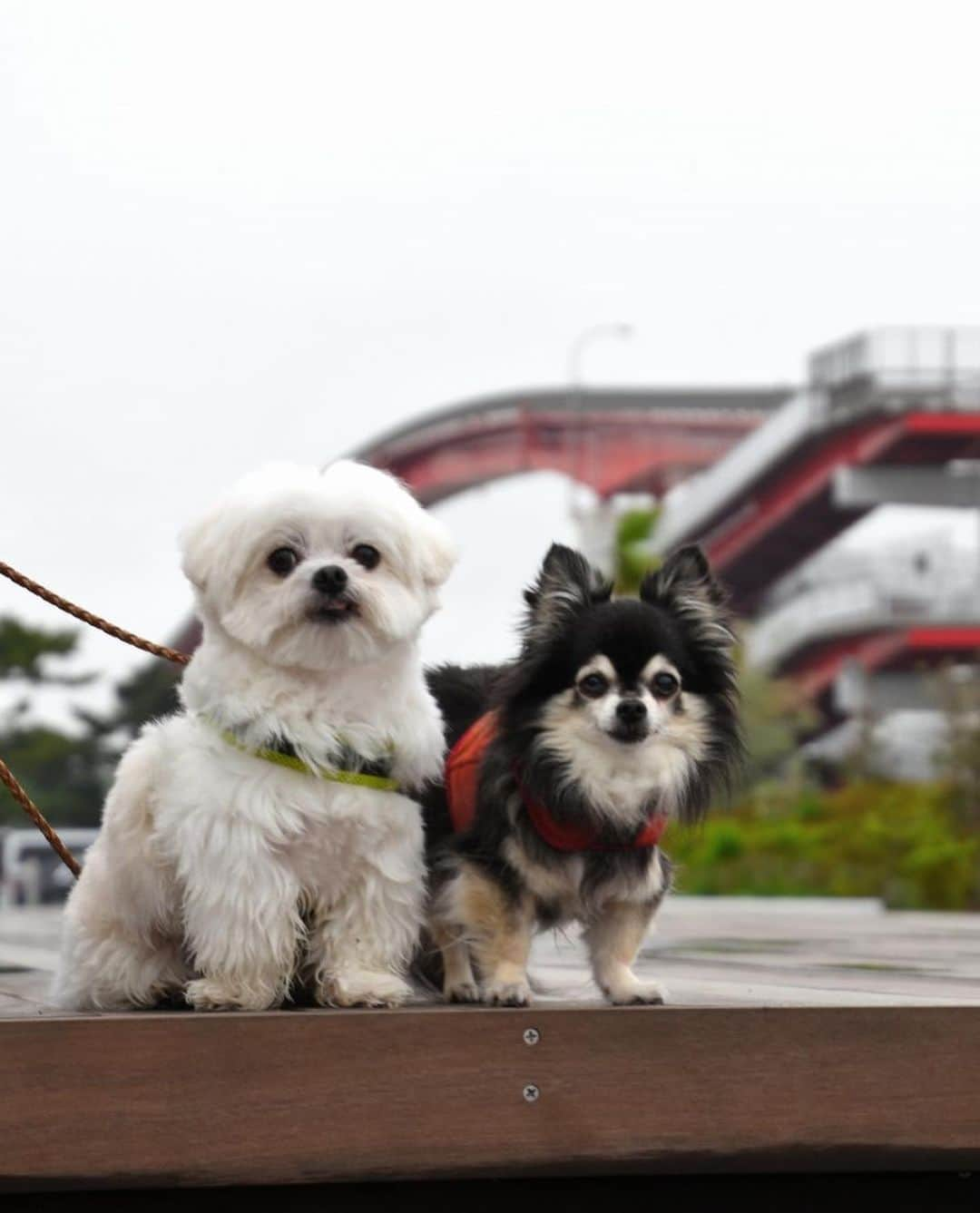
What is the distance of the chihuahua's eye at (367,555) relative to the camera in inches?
134

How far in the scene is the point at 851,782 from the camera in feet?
88.2

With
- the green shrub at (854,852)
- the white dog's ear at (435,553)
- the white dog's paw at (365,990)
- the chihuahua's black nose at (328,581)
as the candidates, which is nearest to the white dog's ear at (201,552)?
the chihuahua's black nose at (328,581)

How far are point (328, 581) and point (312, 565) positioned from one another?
0.05 meters

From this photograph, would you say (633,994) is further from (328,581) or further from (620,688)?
(328,581)

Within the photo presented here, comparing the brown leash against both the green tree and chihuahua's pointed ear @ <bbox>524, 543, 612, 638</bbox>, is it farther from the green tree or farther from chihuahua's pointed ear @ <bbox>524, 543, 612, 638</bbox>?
the green tree

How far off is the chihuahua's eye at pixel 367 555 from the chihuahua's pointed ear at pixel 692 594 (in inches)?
20.9

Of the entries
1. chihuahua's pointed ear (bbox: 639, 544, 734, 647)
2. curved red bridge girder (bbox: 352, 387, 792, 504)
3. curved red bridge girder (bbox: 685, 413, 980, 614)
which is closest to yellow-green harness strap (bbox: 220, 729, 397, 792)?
chihuahua's pointed ear (bbox: 639, 544, 734, 647)

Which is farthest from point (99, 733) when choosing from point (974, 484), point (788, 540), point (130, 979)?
point (130, 979)

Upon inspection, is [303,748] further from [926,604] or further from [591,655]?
[926,604]

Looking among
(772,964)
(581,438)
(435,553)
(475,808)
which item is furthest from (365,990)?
(581,438)

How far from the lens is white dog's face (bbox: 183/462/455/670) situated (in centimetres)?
335

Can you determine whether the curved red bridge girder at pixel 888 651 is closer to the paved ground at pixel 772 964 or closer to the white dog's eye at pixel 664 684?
the paved ground at pixel 772 964

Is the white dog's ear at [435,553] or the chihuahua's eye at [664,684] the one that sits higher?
the white dog's ear at [435,553]

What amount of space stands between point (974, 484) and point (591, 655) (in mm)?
32213
